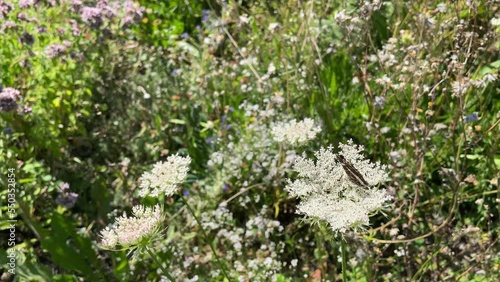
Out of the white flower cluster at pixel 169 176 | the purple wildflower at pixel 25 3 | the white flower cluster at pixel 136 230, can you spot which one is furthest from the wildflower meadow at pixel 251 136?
the white flower cluster at pixel 136 230

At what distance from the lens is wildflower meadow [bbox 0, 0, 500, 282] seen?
236cm

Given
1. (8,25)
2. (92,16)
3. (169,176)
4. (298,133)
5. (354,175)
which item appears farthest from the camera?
(92,16)

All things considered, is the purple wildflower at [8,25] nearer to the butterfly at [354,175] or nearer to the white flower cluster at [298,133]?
the white flower cluster at [298,133]

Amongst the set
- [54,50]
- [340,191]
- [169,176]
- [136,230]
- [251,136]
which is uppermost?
[54,50]

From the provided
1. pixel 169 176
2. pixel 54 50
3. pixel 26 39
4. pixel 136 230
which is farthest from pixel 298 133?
pixel 26 39

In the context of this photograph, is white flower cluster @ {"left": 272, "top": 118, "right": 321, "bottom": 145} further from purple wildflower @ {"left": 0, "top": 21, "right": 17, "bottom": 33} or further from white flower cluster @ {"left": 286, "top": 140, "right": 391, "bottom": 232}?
purple wildflower @ {"left": 0, "top": 21, "right": 17, "bottom": 33}

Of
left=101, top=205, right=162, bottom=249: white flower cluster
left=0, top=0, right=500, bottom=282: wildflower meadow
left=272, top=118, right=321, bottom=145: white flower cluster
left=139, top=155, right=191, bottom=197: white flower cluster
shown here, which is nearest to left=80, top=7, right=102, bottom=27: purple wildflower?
left=0, top=0, right=500, bottom=282: wildflower meadow

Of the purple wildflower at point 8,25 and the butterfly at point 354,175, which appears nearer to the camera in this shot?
the butterfly at point 354,175

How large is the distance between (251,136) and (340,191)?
149cm

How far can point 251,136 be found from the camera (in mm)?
2955

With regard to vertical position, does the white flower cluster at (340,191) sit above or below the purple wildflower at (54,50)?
below

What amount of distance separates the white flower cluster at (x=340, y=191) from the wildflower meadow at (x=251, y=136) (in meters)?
0.58

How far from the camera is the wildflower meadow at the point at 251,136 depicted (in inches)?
92.7

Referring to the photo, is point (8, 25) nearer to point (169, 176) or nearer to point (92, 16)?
point (92, 16)
